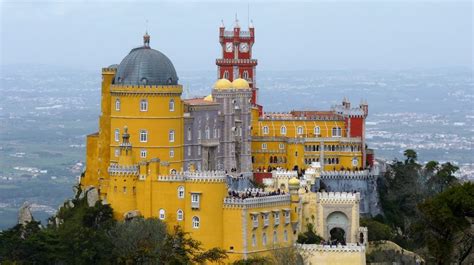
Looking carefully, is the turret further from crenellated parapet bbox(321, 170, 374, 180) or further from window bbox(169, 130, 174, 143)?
crenellated parapet bbox(321, 170, 374, 180)

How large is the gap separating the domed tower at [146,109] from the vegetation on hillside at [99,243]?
6354mm

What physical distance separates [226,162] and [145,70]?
1062 cm

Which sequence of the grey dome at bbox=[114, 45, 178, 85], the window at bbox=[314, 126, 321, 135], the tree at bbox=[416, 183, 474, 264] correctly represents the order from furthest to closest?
the window at bbox=[314, 126, 321, 135], the grey dome at bbox=[114, 45, 178, 85], the tree at bbox=[416, 183, 474, 264]

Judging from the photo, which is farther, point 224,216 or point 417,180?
point 417,180

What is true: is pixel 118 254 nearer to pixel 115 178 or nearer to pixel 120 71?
pixel 115 178

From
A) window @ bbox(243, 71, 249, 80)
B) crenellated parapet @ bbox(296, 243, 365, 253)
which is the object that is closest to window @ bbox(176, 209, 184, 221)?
crenellated parapet @ bbox(296, 243, 365, 253)

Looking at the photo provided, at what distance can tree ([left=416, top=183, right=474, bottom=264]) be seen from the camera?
96.7 meters

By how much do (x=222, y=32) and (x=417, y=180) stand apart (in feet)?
62.8

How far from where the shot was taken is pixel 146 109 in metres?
107

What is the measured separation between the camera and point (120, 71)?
10788cm

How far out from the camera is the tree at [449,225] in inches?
3807

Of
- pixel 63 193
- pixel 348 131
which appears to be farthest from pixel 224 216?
pixel 63 193

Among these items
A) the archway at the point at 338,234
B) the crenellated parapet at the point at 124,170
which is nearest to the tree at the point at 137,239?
the crenellated parapet at the point at 124,170

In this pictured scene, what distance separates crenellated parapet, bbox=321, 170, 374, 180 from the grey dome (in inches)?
552
